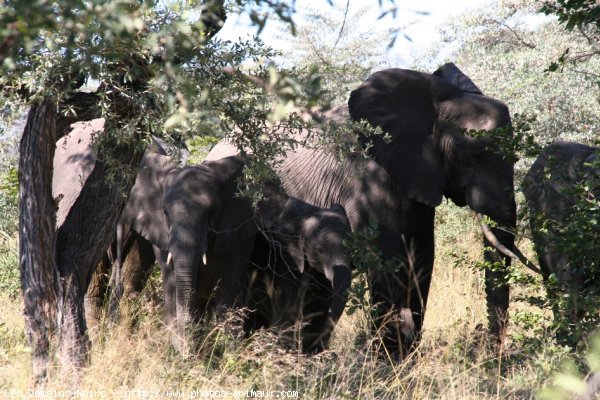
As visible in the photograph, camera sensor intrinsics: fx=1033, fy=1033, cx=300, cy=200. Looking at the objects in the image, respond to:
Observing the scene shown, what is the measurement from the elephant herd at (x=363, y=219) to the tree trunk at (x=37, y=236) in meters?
1.85

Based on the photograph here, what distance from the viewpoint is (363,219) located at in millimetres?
9273

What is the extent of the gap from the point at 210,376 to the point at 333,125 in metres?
1.83

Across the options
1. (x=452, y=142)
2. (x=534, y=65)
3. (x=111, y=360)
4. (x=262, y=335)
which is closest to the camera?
(x=111, y=360)

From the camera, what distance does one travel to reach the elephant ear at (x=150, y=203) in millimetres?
9734

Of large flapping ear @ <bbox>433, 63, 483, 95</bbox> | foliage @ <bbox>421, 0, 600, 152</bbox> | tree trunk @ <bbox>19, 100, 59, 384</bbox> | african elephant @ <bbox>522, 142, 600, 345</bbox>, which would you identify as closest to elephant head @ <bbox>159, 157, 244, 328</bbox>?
tree trunk @ <bbox>19, 100, 59, 384</bbox>

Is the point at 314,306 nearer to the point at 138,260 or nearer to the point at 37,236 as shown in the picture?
the point at 138,260

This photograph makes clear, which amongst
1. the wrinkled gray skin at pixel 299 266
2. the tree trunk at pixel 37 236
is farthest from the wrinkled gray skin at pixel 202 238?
the tree trunk at pixel 37 236

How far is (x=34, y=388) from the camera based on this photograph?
613 centimetres

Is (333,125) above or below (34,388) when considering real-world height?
above

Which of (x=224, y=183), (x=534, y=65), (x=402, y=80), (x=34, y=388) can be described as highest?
(x=534, y=65)

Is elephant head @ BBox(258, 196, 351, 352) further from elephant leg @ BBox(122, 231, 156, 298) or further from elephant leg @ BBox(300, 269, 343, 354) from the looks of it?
elephant leg @ BBox(122, 231, 156, 298)

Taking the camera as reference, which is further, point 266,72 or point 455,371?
point 455,371

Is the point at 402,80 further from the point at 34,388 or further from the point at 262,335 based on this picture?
the point at 34,388

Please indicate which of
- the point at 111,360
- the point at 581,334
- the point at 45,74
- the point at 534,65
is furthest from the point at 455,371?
the point at 534,65
